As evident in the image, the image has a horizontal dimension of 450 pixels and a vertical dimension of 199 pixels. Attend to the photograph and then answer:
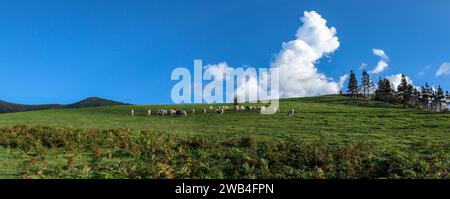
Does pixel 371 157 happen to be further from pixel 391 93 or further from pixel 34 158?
pixel 391 93

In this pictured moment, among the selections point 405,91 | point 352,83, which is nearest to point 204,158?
point 405,91

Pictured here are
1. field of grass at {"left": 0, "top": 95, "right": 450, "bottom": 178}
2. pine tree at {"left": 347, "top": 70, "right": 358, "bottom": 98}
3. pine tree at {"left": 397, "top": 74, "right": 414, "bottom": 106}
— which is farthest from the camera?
pine tree at {"left": 347, "top": 70, "right": 358, "bottom": 98}

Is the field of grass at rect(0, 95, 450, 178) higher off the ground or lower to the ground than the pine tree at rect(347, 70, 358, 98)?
lower

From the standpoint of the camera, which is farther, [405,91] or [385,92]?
[385,92]

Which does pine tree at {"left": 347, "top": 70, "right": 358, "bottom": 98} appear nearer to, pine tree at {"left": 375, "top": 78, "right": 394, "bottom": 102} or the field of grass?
pine tree at {"left": 375, "top": 78, "right": 394, "bottom": 102}

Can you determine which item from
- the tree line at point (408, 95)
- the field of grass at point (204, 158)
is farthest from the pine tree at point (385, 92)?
the field of grass at point (204, 158)

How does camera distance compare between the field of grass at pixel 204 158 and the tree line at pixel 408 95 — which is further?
the tree line at pixel 408 95

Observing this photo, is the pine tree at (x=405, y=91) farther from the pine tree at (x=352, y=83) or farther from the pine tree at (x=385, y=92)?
the pine tree at (x=352, y=83)

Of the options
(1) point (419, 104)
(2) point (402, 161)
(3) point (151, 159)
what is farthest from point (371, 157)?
(1) point (419, 104)

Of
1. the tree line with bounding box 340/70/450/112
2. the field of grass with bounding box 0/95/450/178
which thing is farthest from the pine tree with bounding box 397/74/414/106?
the field of grass with bounding box 0/95/450/178

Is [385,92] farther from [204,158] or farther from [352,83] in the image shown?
[204,158]

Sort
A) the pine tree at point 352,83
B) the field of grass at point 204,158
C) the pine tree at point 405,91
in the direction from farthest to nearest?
the pine tree at point 352,83 < the pine tree at point 405,91 < the field of grass at point 204,158

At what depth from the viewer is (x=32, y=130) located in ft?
118
